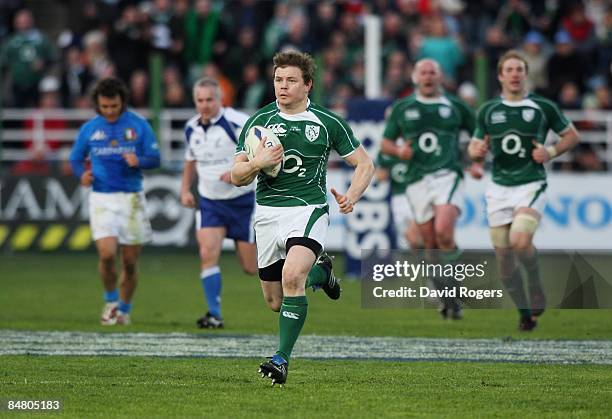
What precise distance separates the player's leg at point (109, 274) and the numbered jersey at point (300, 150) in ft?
14.4

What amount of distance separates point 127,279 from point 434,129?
375 cm

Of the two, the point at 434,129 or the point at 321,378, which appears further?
the point at 434,129

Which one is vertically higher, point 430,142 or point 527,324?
point 430,142

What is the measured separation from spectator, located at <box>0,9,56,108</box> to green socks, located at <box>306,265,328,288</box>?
15.3 m

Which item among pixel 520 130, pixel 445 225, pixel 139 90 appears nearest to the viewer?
pixel 520 130

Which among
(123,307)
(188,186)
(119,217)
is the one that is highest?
(188,186)

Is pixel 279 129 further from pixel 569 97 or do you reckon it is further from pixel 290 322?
pixel 569 97

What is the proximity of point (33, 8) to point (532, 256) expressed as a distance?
663 inches

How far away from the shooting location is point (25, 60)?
957 inches

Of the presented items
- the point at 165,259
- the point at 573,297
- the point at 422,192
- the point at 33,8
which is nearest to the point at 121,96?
the point at 422,192

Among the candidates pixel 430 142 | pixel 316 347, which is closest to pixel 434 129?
pixel 430 142

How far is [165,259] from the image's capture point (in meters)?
23.4

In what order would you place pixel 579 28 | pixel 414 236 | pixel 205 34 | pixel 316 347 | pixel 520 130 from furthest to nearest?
pixel 579 28, pixel 205 34, pixel 414 236, pixel 520 130, pixel 316 347

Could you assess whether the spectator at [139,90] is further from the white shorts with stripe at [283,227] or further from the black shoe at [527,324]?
the white shorts with stripe at [283,227]
